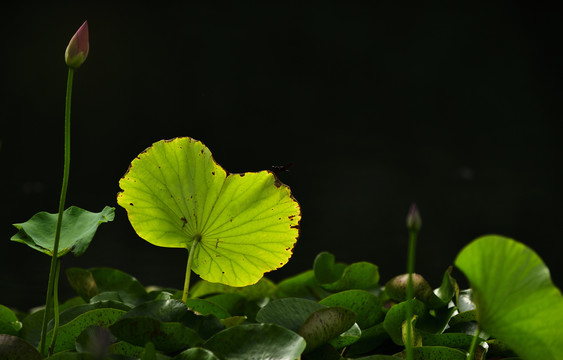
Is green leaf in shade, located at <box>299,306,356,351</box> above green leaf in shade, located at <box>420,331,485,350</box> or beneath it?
above

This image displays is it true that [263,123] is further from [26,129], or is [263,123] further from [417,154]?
[26,129]

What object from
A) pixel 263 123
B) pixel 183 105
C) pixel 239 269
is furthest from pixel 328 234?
pixel 239 269

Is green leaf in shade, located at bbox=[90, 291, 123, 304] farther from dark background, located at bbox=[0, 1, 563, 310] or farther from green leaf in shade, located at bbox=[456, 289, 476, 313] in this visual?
dark background, located at bbox=[0, 1, 563, 310]

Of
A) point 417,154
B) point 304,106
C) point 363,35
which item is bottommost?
point 417,154

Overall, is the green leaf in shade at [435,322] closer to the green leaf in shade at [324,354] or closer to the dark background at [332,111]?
the green leaf in shade at [324,354]

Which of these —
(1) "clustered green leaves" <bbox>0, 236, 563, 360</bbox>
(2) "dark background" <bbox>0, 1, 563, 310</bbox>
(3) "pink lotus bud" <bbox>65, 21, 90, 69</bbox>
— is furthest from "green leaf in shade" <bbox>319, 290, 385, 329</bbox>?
(2) "dark background" <bbox>0, 1, 563, 310</bbox>

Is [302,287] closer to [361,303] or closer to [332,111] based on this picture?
[361,303]
